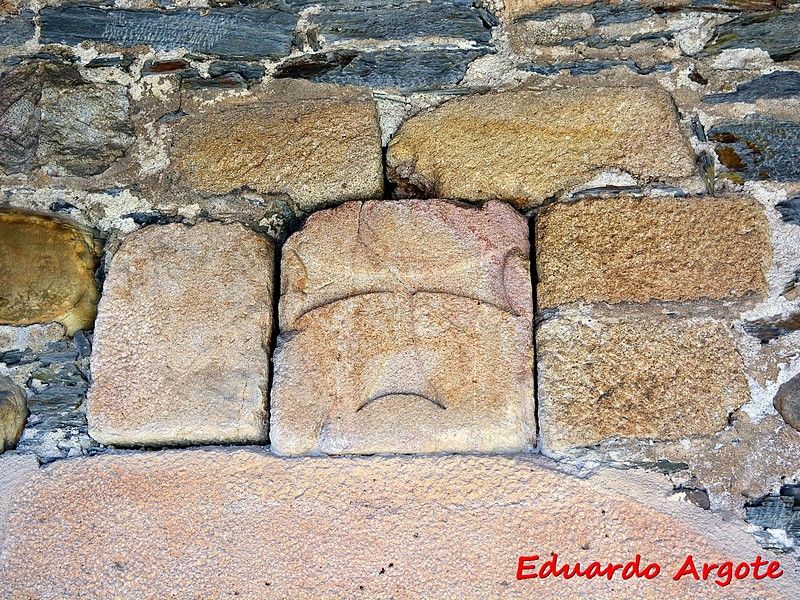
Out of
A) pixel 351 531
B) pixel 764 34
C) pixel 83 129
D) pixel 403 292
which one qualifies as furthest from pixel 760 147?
pixel 83 129

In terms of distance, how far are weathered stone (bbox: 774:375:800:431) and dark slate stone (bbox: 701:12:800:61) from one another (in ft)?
2.55

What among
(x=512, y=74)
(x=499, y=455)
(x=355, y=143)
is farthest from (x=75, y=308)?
(x=512, y=74)

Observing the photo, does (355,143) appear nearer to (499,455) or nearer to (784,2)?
(499,455)

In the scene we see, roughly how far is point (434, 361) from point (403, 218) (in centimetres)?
33

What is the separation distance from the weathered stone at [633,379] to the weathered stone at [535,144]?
34 centimetres

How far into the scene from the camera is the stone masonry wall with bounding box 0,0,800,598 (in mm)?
1508

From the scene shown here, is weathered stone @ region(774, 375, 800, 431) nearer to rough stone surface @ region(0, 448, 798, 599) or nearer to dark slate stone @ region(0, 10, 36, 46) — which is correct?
rough stone surface @ region(0, 448, 798, 599)

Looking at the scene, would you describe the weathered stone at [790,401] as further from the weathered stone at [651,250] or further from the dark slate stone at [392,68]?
the dark slate stone at [392,68]

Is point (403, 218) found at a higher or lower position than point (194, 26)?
lower

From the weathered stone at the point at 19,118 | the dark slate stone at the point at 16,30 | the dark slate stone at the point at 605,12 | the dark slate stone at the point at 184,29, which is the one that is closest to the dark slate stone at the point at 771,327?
the dark slate stone at the point at 605,12

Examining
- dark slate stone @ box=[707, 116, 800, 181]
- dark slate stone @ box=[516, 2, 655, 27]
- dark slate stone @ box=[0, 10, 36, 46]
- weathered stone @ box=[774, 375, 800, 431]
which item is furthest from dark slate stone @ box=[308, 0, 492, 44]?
weathered stone @ box=[774, 375, 800, 431]

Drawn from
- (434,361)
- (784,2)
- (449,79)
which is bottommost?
(434,361)

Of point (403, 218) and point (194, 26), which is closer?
point (403, 218)

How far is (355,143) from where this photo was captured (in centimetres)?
188
